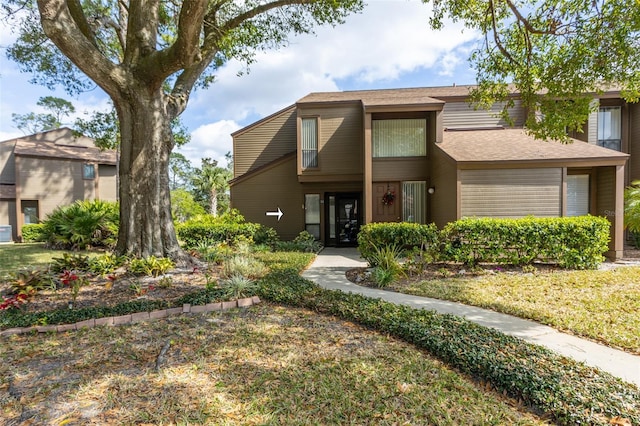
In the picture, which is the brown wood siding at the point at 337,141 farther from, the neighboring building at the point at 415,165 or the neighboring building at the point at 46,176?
the neighboring building at the point at 46,176

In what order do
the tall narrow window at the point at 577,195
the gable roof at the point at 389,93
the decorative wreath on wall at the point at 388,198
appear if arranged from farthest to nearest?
the gable roof at the point at 389,93 → the decorative wreath on wall at the point at 388,198 → the tall narrow window at the point at 577,195

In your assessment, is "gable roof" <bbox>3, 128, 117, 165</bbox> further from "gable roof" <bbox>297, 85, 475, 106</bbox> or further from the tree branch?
the tree branch

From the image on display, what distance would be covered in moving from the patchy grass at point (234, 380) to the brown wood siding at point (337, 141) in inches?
355

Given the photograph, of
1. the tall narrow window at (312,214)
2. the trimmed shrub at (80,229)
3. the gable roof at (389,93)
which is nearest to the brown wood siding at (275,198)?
the tall narrow window at (312,214)

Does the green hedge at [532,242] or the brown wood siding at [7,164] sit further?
the brown wood siding at [7,164]

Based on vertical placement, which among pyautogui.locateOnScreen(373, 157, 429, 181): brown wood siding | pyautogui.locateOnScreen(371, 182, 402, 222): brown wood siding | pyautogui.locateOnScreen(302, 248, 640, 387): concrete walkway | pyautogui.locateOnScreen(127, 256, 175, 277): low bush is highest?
pyautogui.locateOnScreen(373, 157, 429, 181): brown wood siding

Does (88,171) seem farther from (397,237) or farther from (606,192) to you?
(606,192)

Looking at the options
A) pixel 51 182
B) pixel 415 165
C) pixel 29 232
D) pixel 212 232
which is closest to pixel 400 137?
pixel 415 165

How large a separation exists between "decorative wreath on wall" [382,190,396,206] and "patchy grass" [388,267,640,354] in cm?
515

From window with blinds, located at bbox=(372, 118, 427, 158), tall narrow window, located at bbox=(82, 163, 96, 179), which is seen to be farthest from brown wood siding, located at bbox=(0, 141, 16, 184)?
window with blinds, located at bbox=(372, 118, 427, 158)

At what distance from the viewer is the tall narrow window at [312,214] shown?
43.5 ft

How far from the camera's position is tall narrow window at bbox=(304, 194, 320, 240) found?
13.3 meters

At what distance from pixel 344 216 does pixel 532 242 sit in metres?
7.35

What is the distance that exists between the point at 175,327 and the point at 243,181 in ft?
33.3
